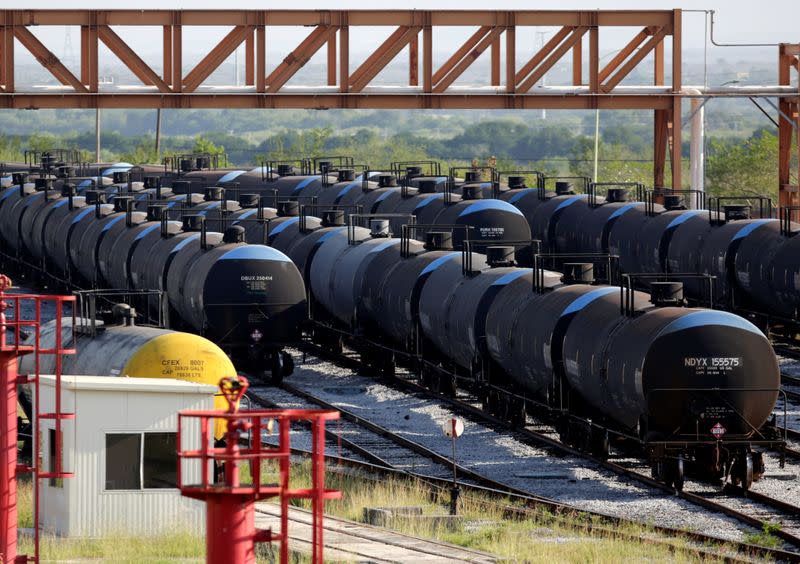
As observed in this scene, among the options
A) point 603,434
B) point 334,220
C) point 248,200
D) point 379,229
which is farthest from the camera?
point 248,200

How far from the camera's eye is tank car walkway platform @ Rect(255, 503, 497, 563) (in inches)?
823

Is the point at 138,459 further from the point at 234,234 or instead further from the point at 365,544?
the point at 234,234

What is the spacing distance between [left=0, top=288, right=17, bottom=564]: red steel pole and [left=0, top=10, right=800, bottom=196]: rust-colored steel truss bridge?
30569mm

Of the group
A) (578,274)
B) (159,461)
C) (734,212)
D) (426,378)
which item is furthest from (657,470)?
(734,212)

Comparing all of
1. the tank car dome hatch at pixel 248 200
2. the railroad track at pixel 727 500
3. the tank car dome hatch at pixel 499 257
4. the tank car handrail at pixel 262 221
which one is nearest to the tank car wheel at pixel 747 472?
the railroad track at pixel 727 500

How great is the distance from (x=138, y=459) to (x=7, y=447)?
3.22m

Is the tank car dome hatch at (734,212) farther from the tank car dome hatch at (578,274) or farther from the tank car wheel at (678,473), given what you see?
the tank car wheel at (678,473)

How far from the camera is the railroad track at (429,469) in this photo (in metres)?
22.2

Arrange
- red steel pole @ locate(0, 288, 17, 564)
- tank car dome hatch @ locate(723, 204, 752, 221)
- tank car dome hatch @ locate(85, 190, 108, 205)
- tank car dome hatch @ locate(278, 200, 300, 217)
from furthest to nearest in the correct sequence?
tank car dome hatch @ locate(85, 190, 108, 205)
tank car dome hatch @ locate(278, 200, 300, 217)
tank car dome hatch @ locate(723, 204, 752, 221)
red steel pole @ locate(0, 288, 17, 564)

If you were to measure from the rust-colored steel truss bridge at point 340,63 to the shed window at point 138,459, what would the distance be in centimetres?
2795

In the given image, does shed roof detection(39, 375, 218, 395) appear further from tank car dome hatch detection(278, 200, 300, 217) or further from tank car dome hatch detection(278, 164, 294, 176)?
tank car dome hatch detection(278, 164, 294, 176)

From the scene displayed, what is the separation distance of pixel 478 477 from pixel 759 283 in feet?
50.0

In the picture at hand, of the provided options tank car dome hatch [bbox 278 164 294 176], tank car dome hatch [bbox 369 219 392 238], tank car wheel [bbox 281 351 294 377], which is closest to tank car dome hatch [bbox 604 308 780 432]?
tank car wheel [bbox 281 351 294 377]

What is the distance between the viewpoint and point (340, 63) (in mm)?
51750
